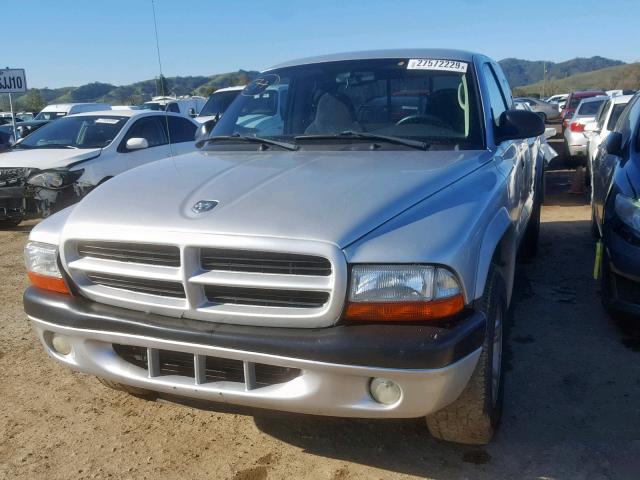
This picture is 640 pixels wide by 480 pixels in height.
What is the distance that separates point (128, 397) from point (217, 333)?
140cm

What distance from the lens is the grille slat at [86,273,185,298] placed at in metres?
2.54

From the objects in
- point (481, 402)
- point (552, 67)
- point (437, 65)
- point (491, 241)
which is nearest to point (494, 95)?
point (437, 65)

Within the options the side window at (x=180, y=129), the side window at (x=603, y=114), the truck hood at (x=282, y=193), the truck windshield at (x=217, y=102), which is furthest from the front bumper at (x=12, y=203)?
the side window at (x=603, y=114)

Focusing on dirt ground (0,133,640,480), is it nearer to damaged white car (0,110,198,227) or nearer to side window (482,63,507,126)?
side window (482,63,507,126)

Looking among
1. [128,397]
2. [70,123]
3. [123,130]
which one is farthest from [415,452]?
[70,123]

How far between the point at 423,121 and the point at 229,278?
1706mm

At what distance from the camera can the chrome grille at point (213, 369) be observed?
2424mm

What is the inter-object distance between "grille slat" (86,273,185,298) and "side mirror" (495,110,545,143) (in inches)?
78.8

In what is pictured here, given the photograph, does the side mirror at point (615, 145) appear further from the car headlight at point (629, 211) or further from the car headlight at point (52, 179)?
the car headlight at point (52, 179)

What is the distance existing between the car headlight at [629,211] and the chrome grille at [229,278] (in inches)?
97.0

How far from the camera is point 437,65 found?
148 inches

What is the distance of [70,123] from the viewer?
887 centimetres

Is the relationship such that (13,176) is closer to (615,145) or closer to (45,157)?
(45,157)

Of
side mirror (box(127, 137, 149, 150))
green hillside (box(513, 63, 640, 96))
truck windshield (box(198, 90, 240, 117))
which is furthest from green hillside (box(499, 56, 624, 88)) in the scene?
side mirror (box(127, 137, 149, 150))
